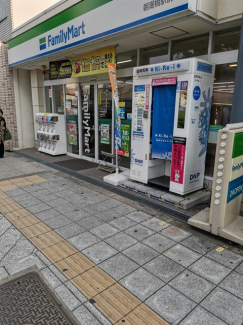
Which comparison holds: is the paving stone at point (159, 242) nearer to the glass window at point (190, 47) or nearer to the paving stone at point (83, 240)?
the paving stone at point (83, 240)

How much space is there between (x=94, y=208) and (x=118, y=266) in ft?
5.61

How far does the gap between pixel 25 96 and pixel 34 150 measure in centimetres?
221

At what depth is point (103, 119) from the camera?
23.1ft

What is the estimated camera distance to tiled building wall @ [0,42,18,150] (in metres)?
9.18

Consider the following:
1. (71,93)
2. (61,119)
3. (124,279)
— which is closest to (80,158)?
(61,119)

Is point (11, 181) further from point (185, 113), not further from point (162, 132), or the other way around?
point (185, 113)

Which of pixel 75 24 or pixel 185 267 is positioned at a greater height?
pixel 75 24

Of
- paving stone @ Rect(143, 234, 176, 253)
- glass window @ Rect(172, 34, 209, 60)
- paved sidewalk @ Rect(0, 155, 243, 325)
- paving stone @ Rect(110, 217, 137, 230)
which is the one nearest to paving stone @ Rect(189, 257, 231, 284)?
paved sidewalk @ Rect(0, 155, 243, 325)

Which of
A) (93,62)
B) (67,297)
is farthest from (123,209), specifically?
(93,62)

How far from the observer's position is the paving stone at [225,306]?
7.29ft

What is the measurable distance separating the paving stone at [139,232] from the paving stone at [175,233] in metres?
0.23

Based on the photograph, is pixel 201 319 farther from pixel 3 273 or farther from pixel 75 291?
pixel 3 273

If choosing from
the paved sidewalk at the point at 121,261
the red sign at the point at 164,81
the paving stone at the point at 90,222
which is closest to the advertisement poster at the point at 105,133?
the red sign at the point at 164,81

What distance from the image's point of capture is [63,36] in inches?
247
